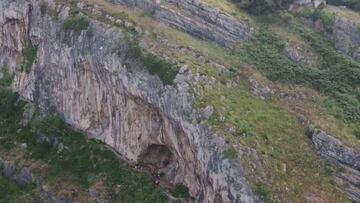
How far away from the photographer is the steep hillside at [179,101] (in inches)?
1136

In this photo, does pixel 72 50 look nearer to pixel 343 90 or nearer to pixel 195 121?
pixel 195 121

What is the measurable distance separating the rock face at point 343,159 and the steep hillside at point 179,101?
0.17 ft

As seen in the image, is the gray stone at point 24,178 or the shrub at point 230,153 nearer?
the shrub at point 230,153

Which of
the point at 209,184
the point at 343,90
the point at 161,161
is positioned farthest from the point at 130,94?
the point at 343,90

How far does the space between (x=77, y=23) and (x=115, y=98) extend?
582 centimetres

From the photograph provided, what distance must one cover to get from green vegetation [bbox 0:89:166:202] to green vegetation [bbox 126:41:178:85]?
225 inches

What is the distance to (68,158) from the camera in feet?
112

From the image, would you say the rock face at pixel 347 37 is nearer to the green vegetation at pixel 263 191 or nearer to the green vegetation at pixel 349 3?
the green vegetation at pixel 349 3

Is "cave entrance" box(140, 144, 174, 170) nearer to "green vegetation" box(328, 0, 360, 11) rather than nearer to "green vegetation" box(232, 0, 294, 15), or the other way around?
"green vegetation" box(232, 0, 294, 15)

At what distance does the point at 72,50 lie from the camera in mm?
35438

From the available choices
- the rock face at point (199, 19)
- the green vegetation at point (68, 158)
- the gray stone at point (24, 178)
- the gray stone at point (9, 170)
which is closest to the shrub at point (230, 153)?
the green vegetation at point (68, 158)

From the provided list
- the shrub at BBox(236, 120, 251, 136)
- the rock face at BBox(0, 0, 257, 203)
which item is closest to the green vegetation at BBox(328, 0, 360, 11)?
the rock face at BBox(0, 0, 257, 203)

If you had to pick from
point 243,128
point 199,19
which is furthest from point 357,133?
point 199,19

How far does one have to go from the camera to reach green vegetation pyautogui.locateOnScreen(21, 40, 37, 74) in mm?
38281
